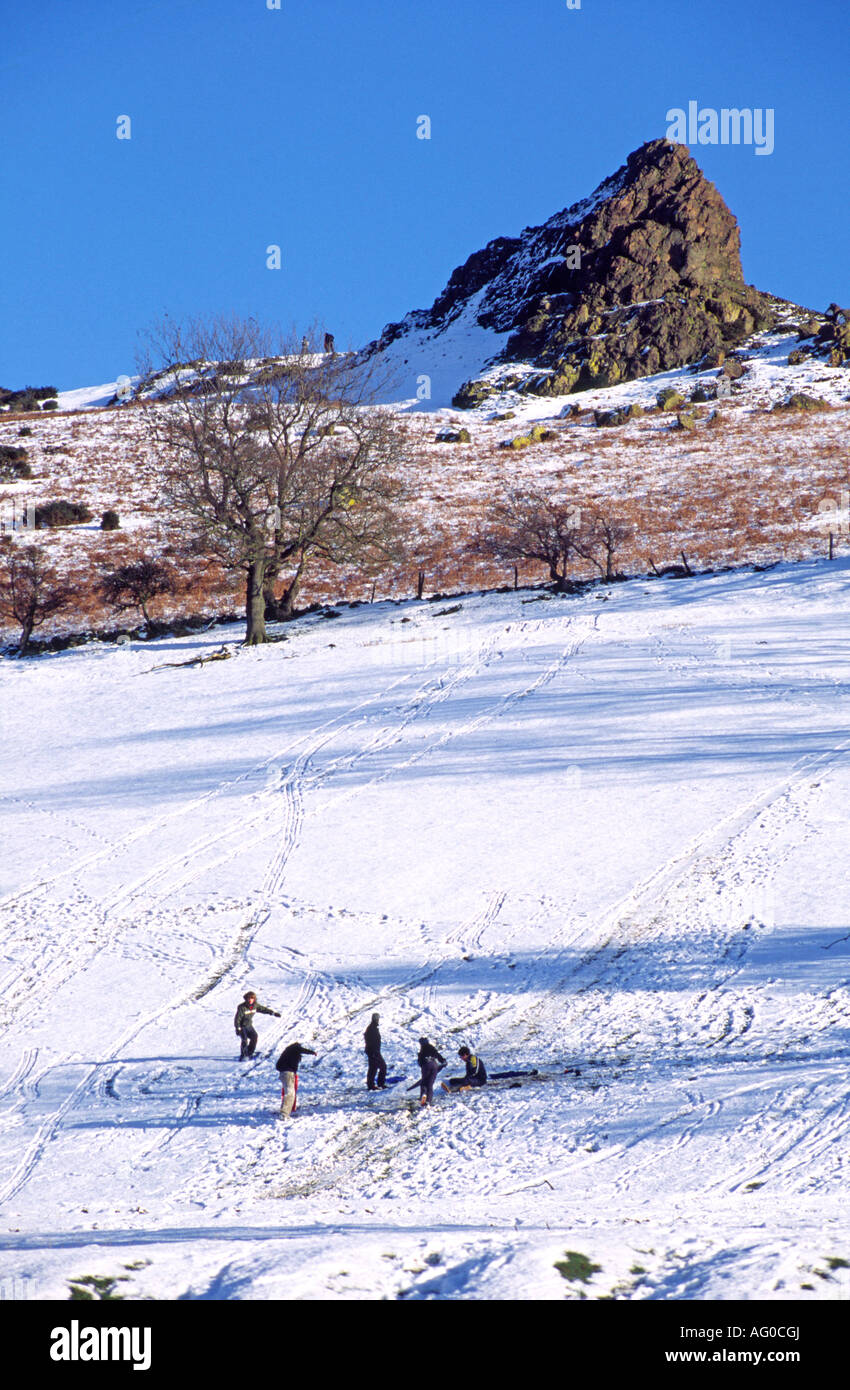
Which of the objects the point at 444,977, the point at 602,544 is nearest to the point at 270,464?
the point at 602,544

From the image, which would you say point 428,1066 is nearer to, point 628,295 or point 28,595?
point 28,595

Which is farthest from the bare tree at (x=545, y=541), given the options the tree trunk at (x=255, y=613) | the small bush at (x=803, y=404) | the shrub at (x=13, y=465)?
the small bush at (x=803, y=404)

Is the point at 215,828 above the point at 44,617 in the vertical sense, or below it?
below

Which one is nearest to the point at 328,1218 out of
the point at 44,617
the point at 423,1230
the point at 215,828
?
the point at 423,1230

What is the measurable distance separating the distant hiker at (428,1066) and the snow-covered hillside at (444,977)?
23cm

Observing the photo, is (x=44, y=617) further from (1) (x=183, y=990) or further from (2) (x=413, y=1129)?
(2) (x=413, y=1129)

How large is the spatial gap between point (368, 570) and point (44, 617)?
49.4 ft

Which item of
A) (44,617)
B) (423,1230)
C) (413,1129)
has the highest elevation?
(44,617)

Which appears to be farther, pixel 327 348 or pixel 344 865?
pixel 327 348

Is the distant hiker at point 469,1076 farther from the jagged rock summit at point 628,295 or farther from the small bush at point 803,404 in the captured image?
the jagged rock summit at point 628,295

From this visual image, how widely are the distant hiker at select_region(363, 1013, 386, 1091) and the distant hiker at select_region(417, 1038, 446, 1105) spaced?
558 mm
